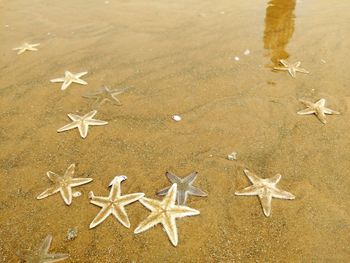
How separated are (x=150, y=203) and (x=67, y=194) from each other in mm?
923

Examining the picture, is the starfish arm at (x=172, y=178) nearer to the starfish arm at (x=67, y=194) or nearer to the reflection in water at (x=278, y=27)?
the starfish arm at (x=67, y=194)

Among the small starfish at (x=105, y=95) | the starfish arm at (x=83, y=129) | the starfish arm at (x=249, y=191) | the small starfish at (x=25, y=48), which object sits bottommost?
the starfish arm at (x=249, y=191)

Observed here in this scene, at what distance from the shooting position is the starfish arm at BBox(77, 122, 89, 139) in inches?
173

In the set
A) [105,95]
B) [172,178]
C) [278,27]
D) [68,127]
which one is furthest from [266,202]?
[278,27]

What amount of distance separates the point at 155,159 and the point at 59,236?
1381 mm

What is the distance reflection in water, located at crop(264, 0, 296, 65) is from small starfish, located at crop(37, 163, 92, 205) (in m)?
3.84

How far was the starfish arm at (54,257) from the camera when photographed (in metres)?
3.09

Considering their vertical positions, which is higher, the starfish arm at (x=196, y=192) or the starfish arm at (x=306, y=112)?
the starfish arm at (x=306, y=112)

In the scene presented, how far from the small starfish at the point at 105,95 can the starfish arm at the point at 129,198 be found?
1.80 meters

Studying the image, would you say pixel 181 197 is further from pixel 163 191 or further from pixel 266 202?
pixel 266 202

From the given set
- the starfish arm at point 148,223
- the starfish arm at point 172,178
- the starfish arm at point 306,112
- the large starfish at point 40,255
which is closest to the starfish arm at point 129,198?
the starfish arm at point 148,223

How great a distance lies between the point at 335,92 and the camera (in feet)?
16.7

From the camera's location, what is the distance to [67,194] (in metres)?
3.65

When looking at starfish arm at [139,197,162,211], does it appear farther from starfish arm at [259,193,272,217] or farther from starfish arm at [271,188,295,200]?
starfish arm at [271,188,295,200]
